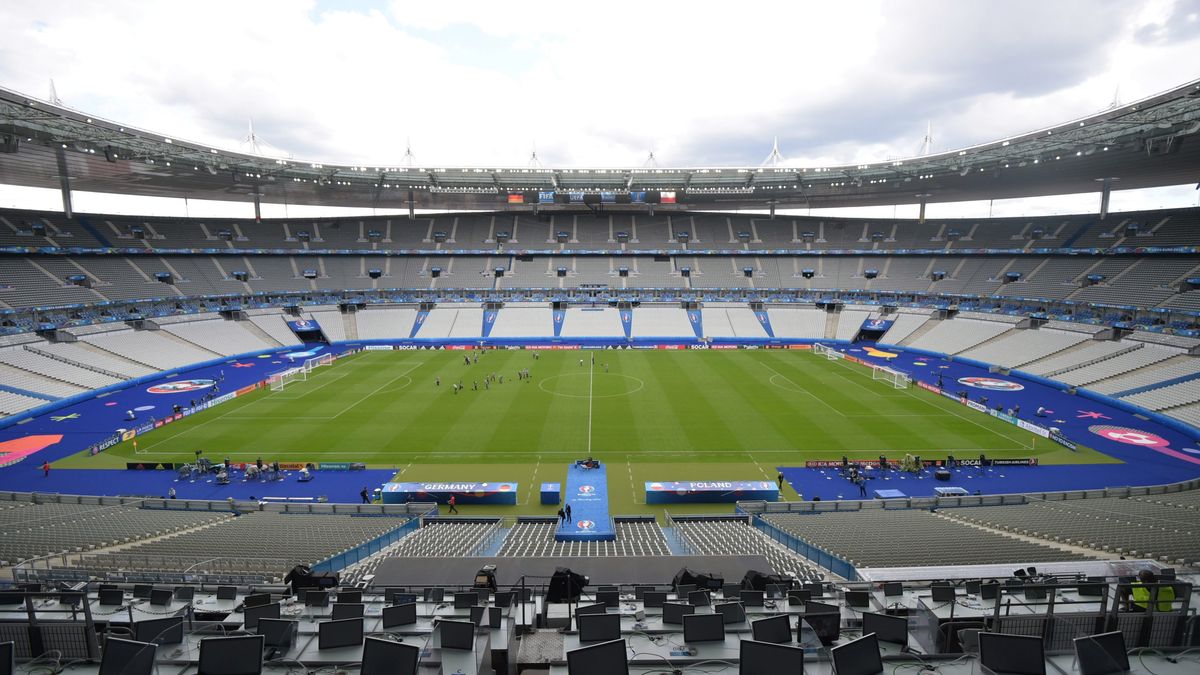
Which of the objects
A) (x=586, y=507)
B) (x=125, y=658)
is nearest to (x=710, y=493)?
(x=586, y=507)

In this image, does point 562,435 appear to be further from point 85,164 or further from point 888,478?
point 85,164

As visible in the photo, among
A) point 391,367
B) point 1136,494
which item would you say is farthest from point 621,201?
point 1136,494

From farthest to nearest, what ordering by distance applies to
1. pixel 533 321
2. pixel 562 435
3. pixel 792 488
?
pixel 533 321 < pixel 562 435 < pixel 792 488

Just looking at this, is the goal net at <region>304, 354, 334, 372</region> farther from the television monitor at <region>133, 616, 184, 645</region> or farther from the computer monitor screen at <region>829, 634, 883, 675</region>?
the computer monitor screen at <region>829, 634, 883, 675</region>

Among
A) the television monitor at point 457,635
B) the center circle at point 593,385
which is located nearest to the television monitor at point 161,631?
the television monitor at point 457,635

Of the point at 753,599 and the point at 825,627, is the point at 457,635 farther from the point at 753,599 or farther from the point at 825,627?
the point at 753,599

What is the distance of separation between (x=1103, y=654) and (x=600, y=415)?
90.7ft

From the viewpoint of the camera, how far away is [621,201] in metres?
71.4

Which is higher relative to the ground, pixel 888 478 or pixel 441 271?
pixel 441 271

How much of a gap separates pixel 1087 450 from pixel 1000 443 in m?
3.72

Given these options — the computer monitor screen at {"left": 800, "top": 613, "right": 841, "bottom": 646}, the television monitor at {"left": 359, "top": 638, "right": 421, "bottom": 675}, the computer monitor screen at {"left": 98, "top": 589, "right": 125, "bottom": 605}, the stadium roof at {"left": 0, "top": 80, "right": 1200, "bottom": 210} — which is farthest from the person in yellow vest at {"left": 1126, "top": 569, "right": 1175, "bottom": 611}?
the stadium roof at {"left": 0, "top": 80, "right": 1200, "bottom": 210}

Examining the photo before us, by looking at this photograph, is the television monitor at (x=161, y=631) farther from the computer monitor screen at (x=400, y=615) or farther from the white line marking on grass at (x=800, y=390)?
the white line marking on grass at (x=800, y=390)

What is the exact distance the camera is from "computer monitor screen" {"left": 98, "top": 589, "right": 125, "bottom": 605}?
8266mm

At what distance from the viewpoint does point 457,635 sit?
5.90 metres
